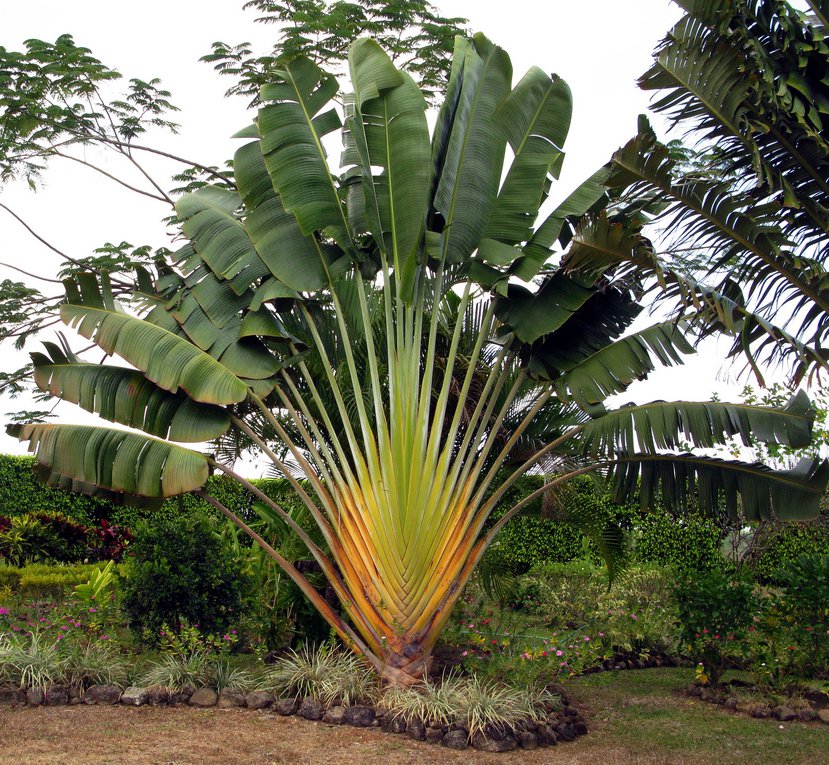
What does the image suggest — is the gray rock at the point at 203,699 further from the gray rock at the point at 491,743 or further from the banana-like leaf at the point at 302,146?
the banana-like leaf at the point at 302,146

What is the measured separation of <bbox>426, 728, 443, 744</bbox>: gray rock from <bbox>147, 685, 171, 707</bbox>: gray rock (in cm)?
231

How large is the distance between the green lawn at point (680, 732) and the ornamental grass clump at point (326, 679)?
6.39 ft

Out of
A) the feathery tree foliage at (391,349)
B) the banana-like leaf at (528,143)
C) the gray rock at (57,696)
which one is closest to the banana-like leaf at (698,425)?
the feathery tree foliage at (391,349)

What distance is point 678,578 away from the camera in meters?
8.60

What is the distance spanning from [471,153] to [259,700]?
5550 millimetres

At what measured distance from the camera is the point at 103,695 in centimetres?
753

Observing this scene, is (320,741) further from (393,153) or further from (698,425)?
(393,153)

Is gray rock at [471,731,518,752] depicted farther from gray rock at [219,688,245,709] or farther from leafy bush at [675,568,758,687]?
leafy bush at [675,568,758,687]

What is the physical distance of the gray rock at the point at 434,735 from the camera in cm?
666

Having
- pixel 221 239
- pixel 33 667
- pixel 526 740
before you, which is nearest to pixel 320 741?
pixel 526 740

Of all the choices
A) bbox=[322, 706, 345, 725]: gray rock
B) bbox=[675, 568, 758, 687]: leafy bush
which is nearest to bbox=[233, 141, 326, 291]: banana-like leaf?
bbox=[322, 706, 345, 725]: gray rock

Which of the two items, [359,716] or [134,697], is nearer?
[359,716]

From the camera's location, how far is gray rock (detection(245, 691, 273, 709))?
7441mm

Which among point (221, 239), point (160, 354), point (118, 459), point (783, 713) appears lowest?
point (783, 713)
